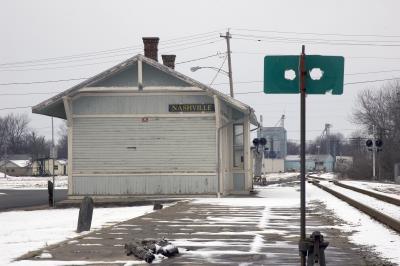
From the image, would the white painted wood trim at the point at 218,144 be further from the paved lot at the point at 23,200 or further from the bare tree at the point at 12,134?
the bare tree at the point at 12,134

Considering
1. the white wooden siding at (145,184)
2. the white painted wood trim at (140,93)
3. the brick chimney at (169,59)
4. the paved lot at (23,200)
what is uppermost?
the brick chimney at (169,59)

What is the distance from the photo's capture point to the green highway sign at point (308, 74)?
6.82 m

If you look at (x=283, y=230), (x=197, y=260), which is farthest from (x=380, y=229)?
(x=197, y=260)

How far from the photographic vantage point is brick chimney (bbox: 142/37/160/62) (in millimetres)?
31297

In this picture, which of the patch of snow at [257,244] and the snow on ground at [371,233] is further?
the patch of snow at [257,244]

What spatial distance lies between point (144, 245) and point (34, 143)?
5592 inches

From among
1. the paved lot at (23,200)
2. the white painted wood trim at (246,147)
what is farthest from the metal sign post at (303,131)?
the white painted wood trim at (246,147)

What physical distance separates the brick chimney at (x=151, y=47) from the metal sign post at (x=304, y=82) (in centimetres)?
2466

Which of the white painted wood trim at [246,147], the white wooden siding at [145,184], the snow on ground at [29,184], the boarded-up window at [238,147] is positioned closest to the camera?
the white wooden siding at [145,184]

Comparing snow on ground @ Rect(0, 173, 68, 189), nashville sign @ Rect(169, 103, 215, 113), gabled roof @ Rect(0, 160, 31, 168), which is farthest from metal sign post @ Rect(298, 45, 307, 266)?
gabled roof @ Rect(0, 160, 31, 168)

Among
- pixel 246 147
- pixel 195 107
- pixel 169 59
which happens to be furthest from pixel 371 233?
pixel 169 59

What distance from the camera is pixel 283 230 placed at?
13.5 meters

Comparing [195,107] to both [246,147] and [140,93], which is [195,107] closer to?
[140,93]

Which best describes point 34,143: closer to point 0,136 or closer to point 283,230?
point 0,136
